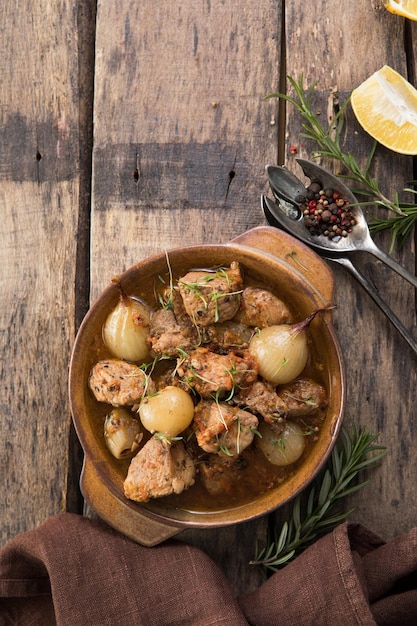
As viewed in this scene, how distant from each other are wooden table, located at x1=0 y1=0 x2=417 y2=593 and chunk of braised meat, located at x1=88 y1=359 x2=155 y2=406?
0.31 m

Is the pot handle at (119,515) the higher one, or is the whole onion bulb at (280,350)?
the whole onion bulb at (280,350)

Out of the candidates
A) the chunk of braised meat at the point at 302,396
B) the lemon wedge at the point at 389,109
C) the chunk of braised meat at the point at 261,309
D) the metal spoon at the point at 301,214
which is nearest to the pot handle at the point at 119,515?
the chunk of braised meat at the point at 302,396

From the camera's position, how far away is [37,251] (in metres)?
2.07

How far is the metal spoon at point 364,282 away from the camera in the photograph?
6.42 feet

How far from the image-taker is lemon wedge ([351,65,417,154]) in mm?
1947

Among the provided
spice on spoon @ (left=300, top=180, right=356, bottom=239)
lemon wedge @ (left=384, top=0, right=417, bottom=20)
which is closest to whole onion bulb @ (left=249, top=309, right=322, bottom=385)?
spice on spoon @ (left=300, top=180, right=356, bottom=239)

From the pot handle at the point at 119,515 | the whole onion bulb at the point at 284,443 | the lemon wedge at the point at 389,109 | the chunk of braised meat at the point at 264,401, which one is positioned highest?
the lemon wedge at the point at 389,109

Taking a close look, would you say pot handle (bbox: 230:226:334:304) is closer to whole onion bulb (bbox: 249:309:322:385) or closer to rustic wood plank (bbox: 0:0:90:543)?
whole onion bulb (bbox: 249:309:322:385)

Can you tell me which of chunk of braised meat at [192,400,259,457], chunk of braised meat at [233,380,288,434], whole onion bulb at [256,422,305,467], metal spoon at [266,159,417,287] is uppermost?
metal spoon at [266,159,417,287]

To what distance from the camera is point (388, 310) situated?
6.45 ft

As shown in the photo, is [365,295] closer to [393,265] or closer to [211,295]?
[393,265]

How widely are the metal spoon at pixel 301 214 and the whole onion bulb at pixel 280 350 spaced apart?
0.31 m

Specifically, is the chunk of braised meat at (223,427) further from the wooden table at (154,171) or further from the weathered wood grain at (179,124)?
the weathered wood grain at (179,124)

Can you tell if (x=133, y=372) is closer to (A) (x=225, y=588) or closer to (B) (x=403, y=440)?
(A) (x=225, y=588)
